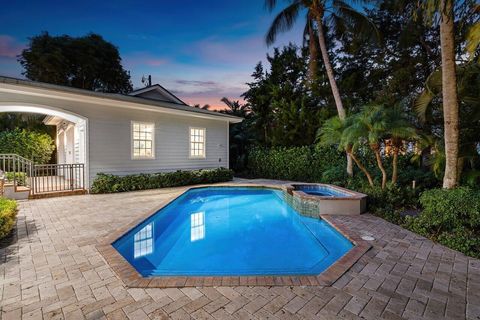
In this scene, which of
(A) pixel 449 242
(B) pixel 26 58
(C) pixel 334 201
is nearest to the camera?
(A) pixel 449 242

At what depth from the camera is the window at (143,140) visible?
10.7 m

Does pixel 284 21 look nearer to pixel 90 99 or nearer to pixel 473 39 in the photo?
pixel 473 39

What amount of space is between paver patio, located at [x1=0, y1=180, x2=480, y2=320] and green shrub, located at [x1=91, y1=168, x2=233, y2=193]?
528cm

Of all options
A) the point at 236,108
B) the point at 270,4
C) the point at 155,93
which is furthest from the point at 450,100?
the point at 236,108

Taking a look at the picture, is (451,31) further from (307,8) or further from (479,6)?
(307,8)

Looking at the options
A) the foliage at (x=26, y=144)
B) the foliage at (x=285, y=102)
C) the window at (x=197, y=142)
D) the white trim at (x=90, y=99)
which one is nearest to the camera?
the white trim at (x=90, y=99)

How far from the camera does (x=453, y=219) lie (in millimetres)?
4586

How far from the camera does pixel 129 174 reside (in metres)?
10.5

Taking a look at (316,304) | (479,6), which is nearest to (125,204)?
(316,304)

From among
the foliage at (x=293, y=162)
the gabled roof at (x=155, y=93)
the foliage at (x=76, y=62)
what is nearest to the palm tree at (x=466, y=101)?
the foliage at (x=293, y=162)

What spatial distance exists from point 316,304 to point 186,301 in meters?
1.37

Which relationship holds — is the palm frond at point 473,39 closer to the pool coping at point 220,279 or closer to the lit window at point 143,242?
the pool coping at point 220,279

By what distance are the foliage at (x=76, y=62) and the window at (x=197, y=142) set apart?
1974 centimetres

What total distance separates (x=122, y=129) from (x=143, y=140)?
1014 millimetres
